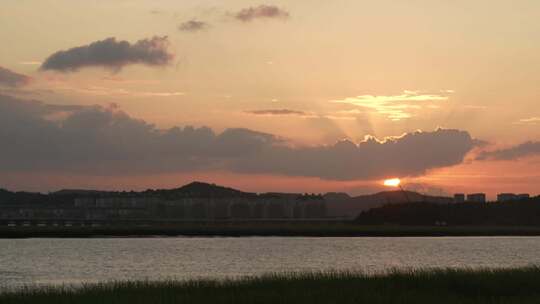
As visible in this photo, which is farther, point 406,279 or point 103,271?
point 103,271

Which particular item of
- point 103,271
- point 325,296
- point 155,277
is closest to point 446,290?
point 325,296

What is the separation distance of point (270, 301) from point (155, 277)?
3077cm

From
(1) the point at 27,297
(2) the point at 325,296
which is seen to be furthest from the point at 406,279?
(1) the point at 27,297

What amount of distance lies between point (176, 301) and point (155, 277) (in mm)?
30639

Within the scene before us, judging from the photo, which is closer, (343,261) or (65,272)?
(65,272)

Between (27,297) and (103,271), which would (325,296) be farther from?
(103,271)

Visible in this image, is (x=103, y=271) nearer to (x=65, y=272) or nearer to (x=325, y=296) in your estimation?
(x=65, y=272)

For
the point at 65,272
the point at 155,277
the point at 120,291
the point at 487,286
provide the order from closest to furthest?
the point at 120,291 → the point at 487,286 → the point at 155,277 → the point at 65,272

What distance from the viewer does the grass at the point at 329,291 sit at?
1480 inches

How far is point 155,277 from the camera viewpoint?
66750mm

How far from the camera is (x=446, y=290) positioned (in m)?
42.2

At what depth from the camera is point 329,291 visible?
4012 cm

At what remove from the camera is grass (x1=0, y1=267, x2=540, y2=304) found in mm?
37594

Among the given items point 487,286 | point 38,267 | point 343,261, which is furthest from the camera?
point 343,261
